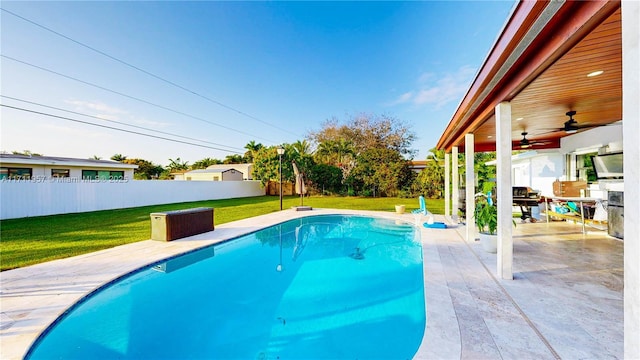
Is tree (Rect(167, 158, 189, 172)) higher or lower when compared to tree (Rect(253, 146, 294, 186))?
higher

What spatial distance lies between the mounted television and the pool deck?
2.20 m

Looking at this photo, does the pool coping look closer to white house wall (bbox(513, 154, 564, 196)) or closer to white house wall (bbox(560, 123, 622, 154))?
white house wall (bbox(560, 123, 622, 154))

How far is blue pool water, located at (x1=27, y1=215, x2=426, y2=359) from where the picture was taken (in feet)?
10.2

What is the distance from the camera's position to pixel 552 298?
356 cm

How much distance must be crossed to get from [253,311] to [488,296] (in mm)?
3597

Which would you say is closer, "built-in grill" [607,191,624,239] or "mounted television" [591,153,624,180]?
"built-in grill" [607,191,624,239]

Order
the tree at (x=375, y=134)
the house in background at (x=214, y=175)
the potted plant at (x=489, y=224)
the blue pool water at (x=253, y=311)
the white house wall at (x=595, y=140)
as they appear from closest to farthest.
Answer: the blue pool water at (x=253, y=311) < the potted plant at (x=489, y=224) < the white house wall at (x=595, y=140) < the tree at (x=375, y=134) < the house in background at (x=214, y=175)

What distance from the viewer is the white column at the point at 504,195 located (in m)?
4.21

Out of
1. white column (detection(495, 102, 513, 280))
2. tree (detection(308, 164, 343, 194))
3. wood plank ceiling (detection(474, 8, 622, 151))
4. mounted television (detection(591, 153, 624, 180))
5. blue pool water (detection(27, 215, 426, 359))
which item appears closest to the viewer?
wood plank ceiling (detection(474, 8, 622, 151))

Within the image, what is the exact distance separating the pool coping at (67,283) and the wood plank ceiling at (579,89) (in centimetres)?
346

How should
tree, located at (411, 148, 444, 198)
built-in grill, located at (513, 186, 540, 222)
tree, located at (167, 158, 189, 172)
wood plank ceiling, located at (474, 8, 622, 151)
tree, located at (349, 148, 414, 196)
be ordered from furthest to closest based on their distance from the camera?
tree, located at (167, 158, 189, 172)
tree, located at (349, 148, 414, 196)
tree, located at (411, 148, 444, 198)
built-in grill, located at (513, 186, 540, 222)
wood plank ceiling, located at (474, 8, 622, 151)

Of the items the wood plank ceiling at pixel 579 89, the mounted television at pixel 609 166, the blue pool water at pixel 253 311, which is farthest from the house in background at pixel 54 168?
the mounted television at pixel 609 166
